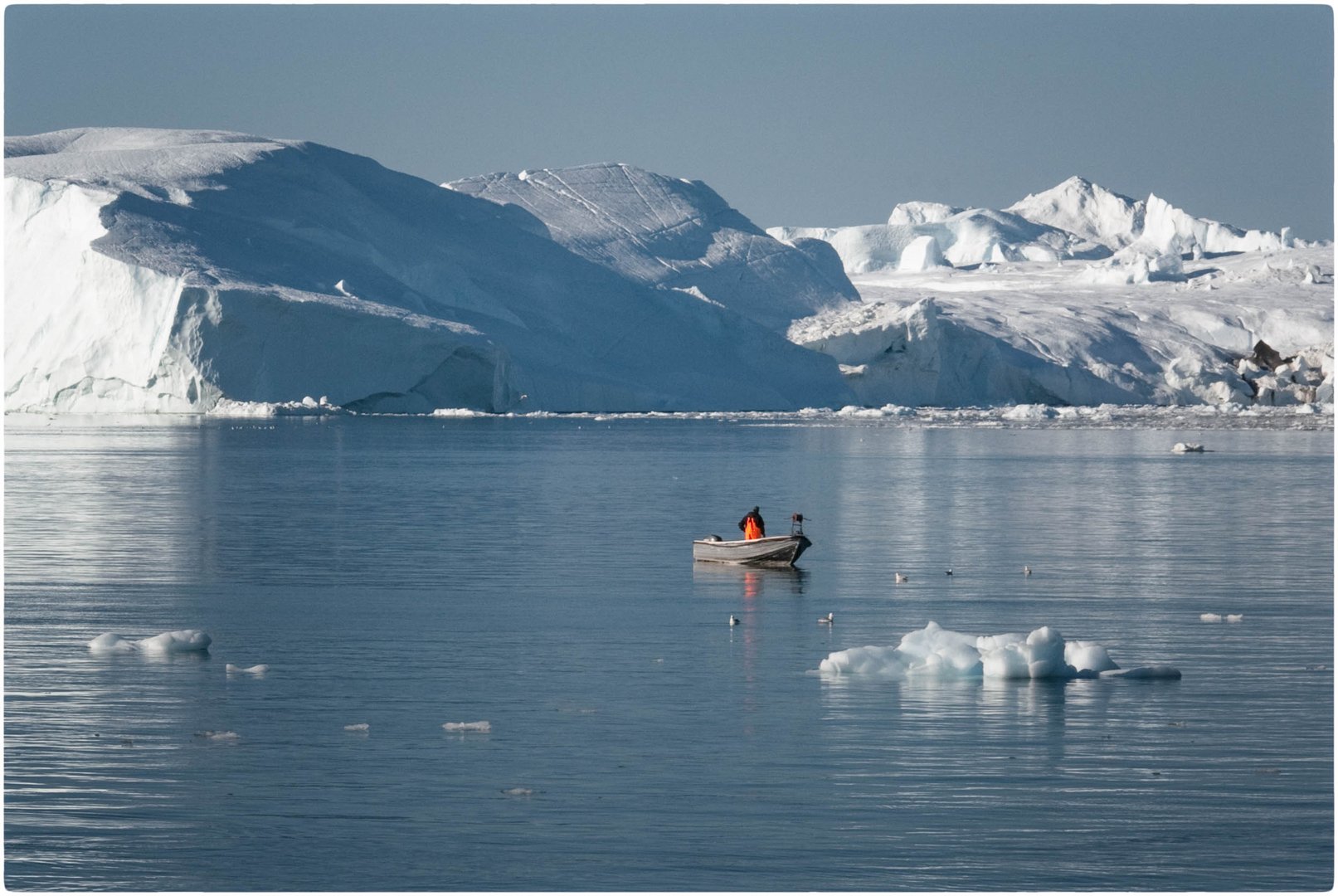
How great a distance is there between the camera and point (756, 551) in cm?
1781

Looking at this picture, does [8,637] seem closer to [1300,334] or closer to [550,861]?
[550,861]

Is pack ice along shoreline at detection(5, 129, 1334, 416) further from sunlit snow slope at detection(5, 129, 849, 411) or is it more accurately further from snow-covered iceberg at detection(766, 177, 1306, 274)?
snow-covered iceberg at detection(766, 177, 1306, 274)

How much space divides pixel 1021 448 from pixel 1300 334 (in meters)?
46.8

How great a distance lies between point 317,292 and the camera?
5991 cm

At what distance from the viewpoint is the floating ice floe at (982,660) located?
427 inches

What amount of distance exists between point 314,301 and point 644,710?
4806 cm

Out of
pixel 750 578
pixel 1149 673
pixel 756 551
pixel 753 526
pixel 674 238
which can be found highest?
pixel 674 238

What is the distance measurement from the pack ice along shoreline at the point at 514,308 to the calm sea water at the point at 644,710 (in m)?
33.6

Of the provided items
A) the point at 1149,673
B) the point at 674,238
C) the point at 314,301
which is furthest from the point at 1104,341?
the point at 1149,673

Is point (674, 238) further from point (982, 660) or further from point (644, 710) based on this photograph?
point (644, 710)

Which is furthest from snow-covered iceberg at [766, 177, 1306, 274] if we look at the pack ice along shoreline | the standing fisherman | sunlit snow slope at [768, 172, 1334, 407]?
the standing fisherman

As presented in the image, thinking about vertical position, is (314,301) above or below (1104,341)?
below

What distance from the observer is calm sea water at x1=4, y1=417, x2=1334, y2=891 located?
711 centimetres

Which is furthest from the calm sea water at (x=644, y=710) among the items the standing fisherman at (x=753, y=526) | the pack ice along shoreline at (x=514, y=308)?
the pack ice along shoreline at (x=514, y=308)
